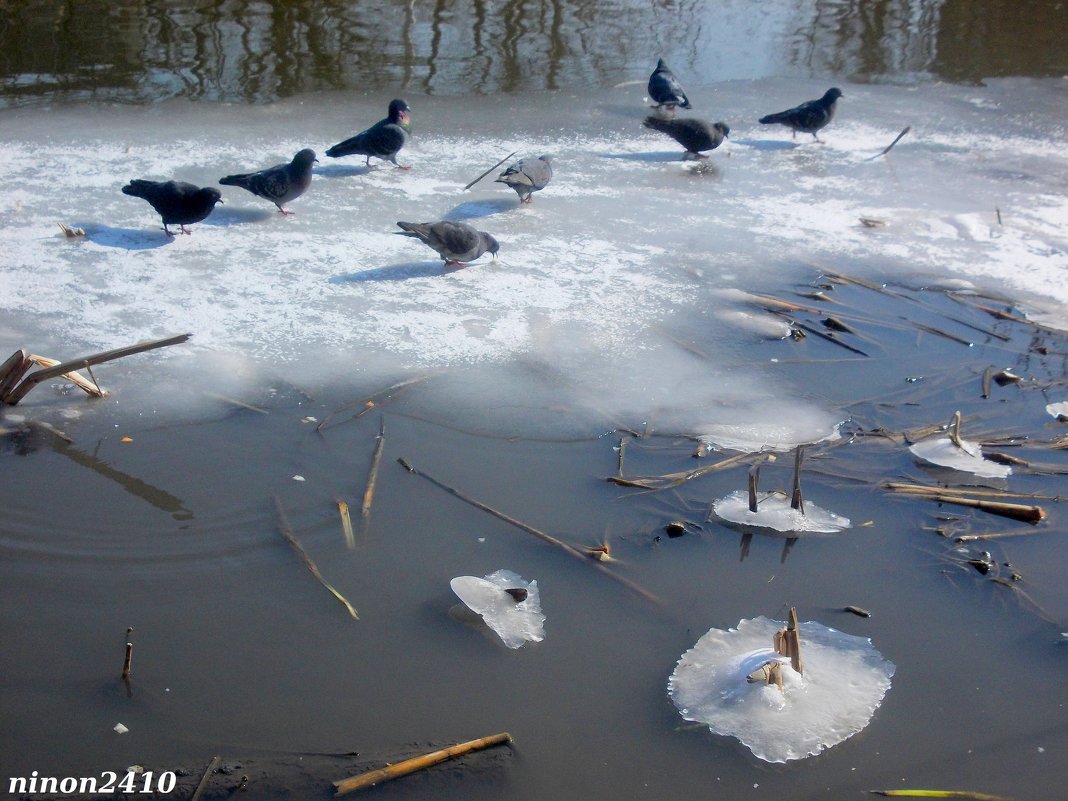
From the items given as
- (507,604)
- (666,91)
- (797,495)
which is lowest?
(507,604)

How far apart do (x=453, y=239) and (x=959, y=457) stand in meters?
2.59

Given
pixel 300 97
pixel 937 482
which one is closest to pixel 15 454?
pixel 937 482

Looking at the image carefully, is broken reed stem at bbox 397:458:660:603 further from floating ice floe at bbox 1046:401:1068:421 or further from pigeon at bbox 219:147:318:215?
pigeon at bbox 219:147:318:215

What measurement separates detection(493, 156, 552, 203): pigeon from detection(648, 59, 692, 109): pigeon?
72.3 inches

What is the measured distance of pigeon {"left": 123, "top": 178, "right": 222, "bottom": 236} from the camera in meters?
5.02

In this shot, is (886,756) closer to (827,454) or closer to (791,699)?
(791,699)

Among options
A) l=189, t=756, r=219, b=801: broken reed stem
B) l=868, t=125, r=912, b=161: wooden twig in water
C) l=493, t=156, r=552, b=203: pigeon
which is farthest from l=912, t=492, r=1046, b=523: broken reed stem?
l=868, t=125, r=912, b=161: wooden twig in water

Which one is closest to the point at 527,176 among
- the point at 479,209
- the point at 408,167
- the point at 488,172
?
the point at 479,209

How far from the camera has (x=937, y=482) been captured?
3.46m

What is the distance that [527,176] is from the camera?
563 cm

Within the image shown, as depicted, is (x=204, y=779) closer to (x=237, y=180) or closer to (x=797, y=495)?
(x=797, y=495)

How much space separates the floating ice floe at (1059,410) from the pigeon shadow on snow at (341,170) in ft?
14.0

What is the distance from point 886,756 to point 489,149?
202 inches

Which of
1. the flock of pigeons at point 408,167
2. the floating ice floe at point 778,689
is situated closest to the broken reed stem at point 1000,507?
the floating ice floe at point 778,689
